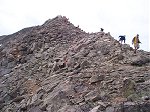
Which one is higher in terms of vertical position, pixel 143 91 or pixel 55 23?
pixel 55 23

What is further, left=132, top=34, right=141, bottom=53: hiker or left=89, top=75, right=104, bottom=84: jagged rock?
left=132, top=34, right=141, bottom=53: hiker

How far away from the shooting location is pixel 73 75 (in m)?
22.4

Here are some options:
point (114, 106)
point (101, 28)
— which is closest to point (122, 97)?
point (114, 106)

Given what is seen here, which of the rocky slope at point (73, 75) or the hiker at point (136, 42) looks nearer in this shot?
the rocky slope at point (73, 75)

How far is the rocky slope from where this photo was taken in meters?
18.3

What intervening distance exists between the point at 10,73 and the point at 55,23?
930cm

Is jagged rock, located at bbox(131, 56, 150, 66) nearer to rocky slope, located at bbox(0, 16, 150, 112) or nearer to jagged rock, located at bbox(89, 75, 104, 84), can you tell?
rocky slope, located at bbox(0, 16, 150, 112)

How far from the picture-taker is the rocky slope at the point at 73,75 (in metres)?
18.3

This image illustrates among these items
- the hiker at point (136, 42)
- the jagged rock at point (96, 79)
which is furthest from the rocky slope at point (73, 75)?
the hiker at point (136, 42)

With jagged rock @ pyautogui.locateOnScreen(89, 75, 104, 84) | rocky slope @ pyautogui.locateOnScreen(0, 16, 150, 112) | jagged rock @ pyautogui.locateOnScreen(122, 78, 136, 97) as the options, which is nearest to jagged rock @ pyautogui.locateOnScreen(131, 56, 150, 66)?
rocky slope @ pyautogui.locateOnScreen(0, 16, 150, 112)

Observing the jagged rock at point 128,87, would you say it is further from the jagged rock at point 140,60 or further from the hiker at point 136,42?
the hiker at point 136,42

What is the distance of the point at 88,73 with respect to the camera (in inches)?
855

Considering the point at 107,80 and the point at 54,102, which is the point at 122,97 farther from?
the point at 54,102

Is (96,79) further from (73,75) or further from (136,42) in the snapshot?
(136,42)
